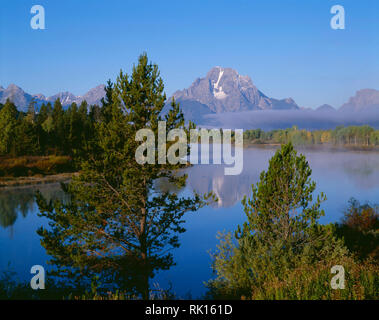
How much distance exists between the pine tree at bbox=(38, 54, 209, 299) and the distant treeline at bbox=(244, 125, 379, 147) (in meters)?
132

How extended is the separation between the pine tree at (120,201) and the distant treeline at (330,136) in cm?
13153

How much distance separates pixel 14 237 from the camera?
98.7 feet

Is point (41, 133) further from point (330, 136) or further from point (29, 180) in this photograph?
point (330, 136)

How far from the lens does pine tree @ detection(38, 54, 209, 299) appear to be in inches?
636

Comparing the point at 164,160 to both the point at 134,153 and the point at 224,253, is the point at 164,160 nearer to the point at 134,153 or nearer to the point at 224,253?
the point at 134,153

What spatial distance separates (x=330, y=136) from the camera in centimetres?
16512

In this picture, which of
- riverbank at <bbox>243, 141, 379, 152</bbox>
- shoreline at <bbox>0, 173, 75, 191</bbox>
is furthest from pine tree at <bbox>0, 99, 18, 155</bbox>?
riverbank at <bbox>243, 141, 379, 152</bbox>

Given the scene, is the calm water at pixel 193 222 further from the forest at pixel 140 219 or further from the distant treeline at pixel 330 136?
the distant treeline at pixel 330 136

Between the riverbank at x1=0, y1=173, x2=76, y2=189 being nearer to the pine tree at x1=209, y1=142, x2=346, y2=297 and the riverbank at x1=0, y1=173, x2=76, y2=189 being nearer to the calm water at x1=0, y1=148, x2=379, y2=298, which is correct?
the calm water at x1=0, y1=148, x2=379, y2=298

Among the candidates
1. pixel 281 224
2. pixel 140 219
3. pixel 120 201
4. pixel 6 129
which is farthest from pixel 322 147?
pixel 120 201

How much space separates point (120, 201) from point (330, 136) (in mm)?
165247

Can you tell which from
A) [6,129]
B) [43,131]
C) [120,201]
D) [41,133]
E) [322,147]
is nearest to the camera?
[120,201]
